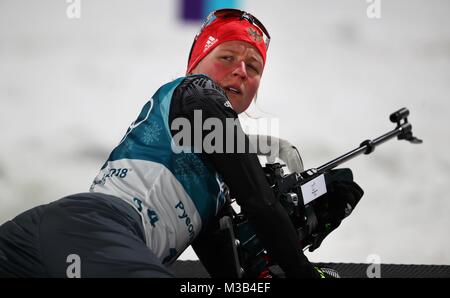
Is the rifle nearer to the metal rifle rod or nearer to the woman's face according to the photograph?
the metal rifle rod

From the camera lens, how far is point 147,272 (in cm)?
74

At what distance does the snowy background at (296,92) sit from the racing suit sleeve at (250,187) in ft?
3.57

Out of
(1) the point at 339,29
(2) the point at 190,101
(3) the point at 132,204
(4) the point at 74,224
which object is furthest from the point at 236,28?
(1) the point at 339,29

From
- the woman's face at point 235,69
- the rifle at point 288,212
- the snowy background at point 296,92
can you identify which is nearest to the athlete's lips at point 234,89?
the woman's face at point 235,69

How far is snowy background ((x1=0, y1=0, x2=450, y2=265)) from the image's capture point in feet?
6.63

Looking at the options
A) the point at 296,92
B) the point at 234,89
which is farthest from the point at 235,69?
the point at 296,92

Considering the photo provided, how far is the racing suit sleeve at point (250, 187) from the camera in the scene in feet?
2.94

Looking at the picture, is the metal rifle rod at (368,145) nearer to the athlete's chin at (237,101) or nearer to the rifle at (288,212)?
the rifle at (288,212)

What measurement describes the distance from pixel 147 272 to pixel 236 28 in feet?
2.38

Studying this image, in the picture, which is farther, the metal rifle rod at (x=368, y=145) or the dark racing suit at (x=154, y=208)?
the metal rifle rod at (x=368, y=145)

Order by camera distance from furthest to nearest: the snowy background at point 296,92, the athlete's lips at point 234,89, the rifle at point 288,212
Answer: the snowy background at point 296,92 → the athlete's lips at point 234,89 → the rifle at point 288,212

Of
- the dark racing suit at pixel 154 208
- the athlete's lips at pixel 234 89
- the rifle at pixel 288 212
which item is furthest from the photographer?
the athlete's lips at pixel 234 89

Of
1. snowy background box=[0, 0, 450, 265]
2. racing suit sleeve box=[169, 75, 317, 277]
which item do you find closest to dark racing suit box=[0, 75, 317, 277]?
racing suit sleeve box=[169, 75, 317, 277]

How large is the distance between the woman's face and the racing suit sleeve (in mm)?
241
